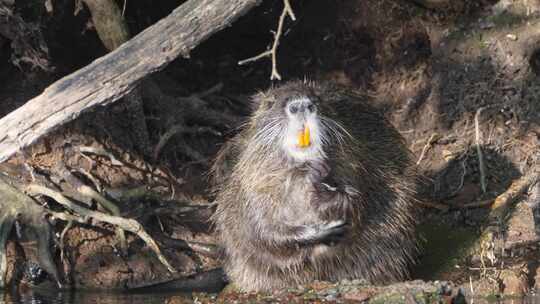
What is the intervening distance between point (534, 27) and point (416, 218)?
4.97 feet

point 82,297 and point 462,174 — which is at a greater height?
point 462,174

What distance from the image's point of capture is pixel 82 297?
505 centimetres

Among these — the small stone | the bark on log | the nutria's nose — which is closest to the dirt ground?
the small stone

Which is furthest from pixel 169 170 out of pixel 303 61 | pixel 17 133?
pixel 17 133

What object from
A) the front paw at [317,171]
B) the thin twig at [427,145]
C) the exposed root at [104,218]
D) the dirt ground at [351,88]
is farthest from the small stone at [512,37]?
the exposed root at [104,218]

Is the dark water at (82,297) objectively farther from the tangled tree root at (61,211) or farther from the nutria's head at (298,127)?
the nutria's head at (298,127)

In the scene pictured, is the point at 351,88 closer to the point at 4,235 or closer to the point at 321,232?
the point at 321,232

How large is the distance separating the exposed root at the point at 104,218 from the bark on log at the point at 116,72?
2.71 ft

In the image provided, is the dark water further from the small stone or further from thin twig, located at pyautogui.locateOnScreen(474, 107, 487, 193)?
the small stone

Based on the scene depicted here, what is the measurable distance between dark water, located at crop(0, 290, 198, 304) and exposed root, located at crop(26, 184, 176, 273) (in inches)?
11.0

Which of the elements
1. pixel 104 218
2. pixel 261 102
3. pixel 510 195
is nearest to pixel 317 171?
pixel 261 102

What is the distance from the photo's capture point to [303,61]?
662 cm

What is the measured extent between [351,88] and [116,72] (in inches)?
81.3

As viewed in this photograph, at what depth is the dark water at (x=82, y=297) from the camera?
16.1ft
